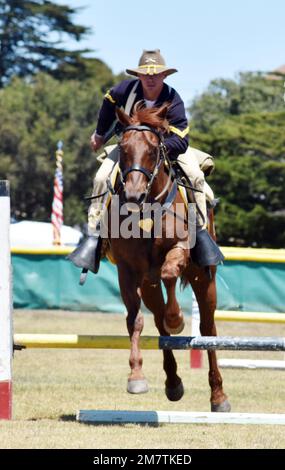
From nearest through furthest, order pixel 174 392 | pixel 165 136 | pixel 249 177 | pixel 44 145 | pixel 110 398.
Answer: pixel 165 136 → pixel 174 392 → pixel 110 398 → pixel 249 177 → pixel 44 145

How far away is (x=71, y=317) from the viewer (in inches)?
779

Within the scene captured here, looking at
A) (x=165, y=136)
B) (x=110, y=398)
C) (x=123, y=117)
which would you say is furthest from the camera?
(x=110, y=398)

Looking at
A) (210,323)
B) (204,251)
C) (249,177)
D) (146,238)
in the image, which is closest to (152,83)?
(146,238)

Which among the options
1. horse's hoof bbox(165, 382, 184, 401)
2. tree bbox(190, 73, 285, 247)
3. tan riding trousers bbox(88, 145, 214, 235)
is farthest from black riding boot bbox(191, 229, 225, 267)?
tree bbox(190, 73, 285, 247)

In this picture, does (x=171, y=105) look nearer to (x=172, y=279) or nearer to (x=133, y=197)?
(x=133, y=197)

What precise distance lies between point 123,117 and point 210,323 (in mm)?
2419

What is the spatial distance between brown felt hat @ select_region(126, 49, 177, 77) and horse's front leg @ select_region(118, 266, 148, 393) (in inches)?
63.6

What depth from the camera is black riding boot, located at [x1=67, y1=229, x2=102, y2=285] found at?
8.53m

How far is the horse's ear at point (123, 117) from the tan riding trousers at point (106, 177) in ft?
2.48

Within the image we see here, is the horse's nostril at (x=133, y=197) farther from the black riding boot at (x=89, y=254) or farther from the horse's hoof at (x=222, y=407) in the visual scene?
the horse's hoof at (x=222, y=407)

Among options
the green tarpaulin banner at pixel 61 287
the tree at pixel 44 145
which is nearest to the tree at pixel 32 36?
the tree at pixel 44 145

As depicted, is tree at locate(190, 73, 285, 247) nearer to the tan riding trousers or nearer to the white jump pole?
the tan riding trousers

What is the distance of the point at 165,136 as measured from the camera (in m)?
8.40

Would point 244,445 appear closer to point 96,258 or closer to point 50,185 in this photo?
point 96,258
